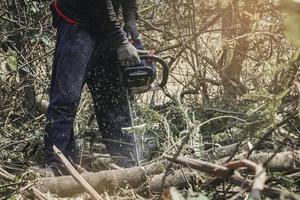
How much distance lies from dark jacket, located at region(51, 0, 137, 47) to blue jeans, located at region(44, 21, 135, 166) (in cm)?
6

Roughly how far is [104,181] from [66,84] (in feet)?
3.75

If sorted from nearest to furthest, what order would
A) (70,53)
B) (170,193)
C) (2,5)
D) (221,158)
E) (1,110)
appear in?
(170,193) → (221,158) → (70,53) → (1,110) → (2,5)

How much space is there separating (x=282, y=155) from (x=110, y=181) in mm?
924

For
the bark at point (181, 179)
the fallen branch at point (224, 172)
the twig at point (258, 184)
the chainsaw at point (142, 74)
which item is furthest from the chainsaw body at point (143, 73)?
the twig at point (258, 184)

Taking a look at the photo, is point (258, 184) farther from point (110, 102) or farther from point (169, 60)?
point (169, 60)

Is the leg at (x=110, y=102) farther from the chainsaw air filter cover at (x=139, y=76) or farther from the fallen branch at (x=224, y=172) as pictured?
the fallen branch at (x=224, y=172)

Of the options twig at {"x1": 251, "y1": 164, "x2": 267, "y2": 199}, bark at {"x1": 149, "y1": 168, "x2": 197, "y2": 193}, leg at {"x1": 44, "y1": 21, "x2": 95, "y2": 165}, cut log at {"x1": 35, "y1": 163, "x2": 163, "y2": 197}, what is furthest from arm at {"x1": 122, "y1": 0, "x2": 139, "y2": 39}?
twig at {"x1": 251, "y1": 164, "x2": 267, "y2": 199}

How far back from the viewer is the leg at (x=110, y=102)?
406 centimetres

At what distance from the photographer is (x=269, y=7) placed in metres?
3.83

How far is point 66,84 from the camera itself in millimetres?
3709

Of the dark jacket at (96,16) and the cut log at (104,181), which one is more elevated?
the dark jacket at (96,16)

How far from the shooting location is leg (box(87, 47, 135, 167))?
→ 13.3ft

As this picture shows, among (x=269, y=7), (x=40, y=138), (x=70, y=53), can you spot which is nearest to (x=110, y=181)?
(x=70, y=53)

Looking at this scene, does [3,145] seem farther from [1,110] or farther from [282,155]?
[282,155]
